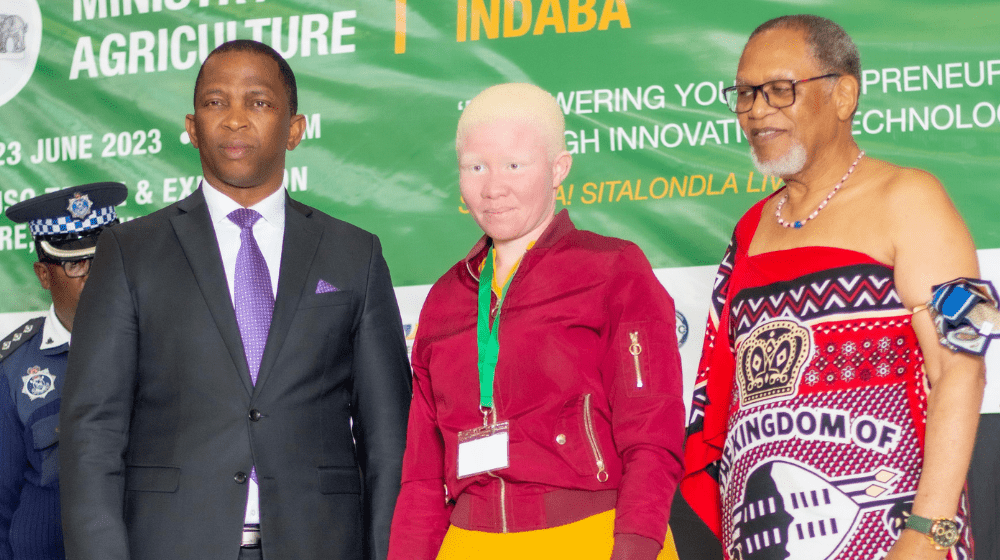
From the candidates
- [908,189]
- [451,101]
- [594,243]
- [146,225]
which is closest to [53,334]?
[146,225]

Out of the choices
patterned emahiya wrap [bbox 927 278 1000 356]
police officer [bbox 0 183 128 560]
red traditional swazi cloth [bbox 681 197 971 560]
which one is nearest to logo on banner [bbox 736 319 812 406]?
red traditional swazi cloth [bbox 681 197 971 560]

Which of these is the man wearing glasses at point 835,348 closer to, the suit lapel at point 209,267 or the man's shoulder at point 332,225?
the man's shoulder at point 332,225

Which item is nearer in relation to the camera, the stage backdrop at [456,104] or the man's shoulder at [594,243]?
the man's shoulder at [594,243]

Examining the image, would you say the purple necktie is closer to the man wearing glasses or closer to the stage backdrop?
the man wearing glasses

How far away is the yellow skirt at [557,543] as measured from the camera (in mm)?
1746

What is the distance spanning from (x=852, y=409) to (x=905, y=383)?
4.1 inches

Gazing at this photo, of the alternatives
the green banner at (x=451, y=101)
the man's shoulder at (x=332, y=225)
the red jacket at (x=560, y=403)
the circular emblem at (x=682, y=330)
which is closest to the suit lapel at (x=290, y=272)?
the man's shoulder at (x=332, y=225)

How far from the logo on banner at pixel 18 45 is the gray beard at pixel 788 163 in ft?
9.86

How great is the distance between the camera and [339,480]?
230cm

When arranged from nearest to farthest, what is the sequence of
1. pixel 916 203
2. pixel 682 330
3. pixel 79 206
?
pixel 916 203 → pixel 682 330 → pixel 79 206

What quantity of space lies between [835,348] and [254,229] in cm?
129

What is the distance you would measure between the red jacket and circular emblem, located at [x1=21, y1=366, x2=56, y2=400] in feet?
5.77

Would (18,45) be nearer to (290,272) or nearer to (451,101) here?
(451,101)

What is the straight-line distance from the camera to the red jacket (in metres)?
1.78
